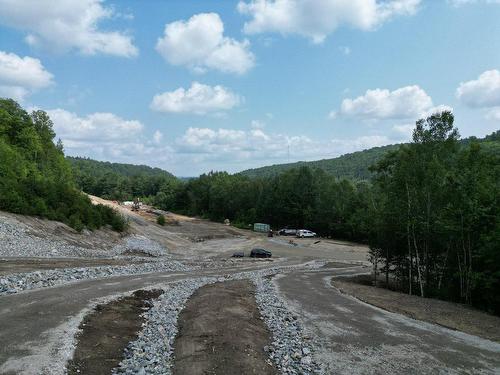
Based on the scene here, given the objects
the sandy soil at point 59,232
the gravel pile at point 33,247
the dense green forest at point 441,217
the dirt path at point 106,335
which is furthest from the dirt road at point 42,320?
the sandy soil at point 59,232

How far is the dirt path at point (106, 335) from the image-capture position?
12.0 m

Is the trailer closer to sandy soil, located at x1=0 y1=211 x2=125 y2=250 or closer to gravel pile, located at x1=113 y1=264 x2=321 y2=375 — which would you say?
sandy soil, located at x1=0 y1=211 x2=125 y2=250

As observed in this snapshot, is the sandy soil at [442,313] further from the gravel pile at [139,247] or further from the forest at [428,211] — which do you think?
the gravel pile at [139,247]

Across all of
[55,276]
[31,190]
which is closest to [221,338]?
[55,276]

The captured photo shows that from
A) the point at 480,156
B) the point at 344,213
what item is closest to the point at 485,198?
the point at 480,156

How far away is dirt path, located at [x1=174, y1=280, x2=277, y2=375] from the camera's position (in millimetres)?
12656

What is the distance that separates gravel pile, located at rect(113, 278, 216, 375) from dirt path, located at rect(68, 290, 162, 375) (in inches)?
13.5

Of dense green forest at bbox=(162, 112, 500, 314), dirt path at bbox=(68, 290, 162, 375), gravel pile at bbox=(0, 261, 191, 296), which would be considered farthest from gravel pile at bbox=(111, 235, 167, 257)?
dirt path at bbox=(68, 290, 162, 375)

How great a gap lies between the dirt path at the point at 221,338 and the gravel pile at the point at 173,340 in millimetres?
358

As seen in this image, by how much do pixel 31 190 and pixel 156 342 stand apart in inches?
1769

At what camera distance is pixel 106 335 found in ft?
48.8

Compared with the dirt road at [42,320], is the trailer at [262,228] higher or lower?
lower

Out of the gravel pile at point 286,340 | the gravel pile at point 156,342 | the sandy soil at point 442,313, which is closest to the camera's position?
the gravel pile at point 156,342

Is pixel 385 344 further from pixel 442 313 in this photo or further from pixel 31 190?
pixel 31 190
